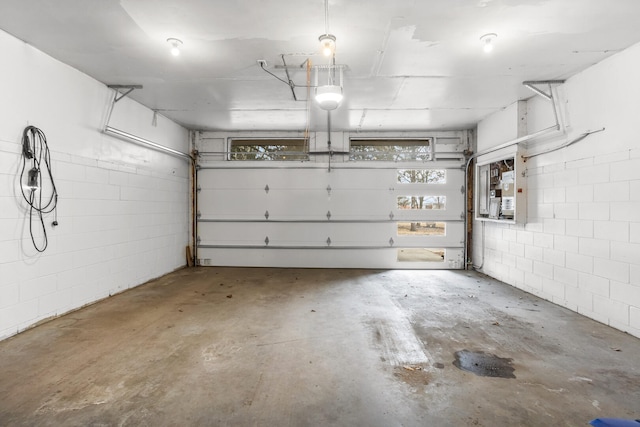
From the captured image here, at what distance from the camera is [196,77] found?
3840mm

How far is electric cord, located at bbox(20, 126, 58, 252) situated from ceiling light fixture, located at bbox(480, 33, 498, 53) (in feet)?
14.6

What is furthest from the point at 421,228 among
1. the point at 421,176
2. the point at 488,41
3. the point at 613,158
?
the point at 488,41

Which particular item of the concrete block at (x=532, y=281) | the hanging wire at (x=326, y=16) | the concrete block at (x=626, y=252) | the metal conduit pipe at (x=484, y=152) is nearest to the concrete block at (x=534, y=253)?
the concrete block at (x=532, y=281)

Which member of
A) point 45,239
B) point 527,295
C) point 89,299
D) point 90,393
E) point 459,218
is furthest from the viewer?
point 459,218

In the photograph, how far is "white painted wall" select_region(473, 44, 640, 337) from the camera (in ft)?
9.95

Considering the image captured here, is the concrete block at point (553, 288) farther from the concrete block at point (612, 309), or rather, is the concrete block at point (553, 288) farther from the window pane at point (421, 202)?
the window pane at point (421, 202)

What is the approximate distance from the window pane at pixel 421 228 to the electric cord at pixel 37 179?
5.39 meters

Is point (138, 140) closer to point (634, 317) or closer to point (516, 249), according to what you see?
point (516, 249)

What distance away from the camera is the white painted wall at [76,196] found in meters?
2.90

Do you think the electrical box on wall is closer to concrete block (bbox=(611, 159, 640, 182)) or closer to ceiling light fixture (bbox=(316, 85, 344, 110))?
concrete block (bbox=(611, 159, 640, 182))

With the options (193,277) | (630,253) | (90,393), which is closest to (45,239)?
(90,393)

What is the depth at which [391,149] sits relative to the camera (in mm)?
6391

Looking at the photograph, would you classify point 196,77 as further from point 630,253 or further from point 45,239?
point 630,253

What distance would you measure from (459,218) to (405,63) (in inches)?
148
